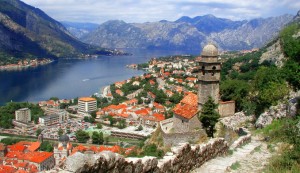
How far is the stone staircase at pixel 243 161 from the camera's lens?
231 inches

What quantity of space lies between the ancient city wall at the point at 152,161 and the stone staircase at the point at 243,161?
5.2 inches

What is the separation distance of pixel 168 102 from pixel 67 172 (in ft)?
169

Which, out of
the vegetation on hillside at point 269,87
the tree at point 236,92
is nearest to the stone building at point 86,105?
the tree at point 236,92

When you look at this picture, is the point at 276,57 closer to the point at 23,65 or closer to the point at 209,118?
the point at 209,118

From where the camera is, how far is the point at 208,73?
15906mm

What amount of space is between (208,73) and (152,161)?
12057 mm

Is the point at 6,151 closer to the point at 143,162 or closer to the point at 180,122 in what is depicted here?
the point at 180,122

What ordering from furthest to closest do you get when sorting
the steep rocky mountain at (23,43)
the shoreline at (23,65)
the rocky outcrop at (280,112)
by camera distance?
the steep rocky mountain at (23,43) → the shoreline at (23,65) → the rocky outcrop at (280,112)

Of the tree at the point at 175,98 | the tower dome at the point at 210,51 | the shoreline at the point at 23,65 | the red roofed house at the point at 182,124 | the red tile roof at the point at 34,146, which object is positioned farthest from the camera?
the shoreline at the point at 23,65

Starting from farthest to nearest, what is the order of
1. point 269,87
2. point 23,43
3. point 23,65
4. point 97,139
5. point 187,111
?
1. point 23,43
2. point 23,65
3. point 97,139
4. point 187,111
5. point 269,87

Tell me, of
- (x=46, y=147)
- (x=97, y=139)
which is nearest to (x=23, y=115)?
(x=46, y=147)

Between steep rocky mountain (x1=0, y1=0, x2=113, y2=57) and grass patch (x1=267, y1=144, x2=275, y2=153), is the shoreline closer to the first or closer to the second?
steep rocky mountain (x1=0, y1=0, x2=113, y2=57)

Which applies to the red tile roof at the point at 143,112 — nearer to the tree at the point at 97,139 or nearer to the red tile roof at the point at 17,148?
the tree at the point at 97,139

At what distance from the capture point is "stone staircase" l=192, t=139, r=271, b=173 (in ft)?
19.3
